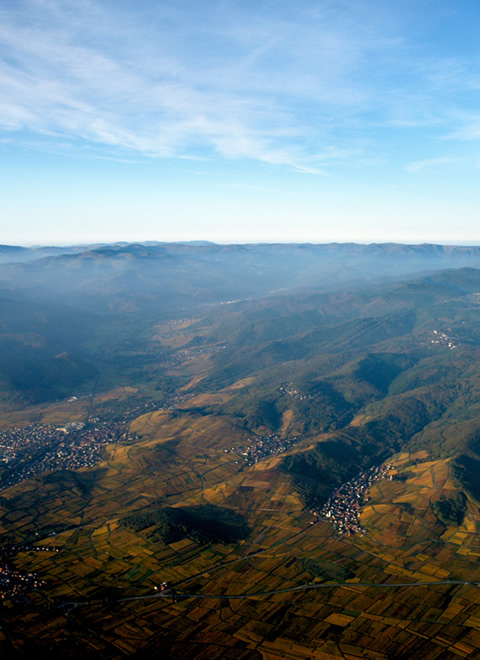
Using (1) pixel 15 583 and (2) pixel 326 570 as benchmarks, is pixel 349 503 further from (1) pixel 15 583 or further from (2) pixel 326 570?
(1) pixel 15 583

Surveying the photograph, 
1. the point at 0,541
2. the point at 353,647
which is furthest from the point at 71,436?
the point at 353,647

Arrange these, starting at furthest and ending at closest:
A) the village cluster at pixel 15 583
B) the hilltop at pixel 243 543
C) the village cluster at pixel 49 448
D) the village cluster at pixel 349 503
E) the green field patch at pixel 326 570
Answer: the village cluster at pixel 49 448 → the village cluster at pixel 349 503 → the green field patch at pixel 326 570 → the village cluster at pixel 15 583 → the hilltop at pixel 243 543

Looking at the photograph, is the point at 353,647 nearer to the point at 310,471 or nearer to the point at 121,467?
the point at 310,471

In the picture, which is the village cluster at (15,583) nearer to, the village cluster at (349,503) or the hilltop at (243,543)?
the hilltop at (243,543)

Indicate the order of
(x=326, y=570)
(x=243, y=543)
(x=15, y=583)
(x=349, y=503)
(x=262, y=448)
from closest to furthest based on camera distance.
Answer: (x=15, y=583)
(x=326, y=570)
(x=243, y=543)
(x=349, y=503)
(x=262, y=448)

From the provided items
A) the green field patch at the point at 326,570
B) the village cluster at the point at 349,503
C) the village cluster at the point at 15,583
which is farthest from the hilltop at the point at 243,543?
the village cluster at the point at 15,583

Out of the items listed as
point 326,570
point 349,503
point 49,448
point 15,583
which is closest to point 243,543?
point 326,570
